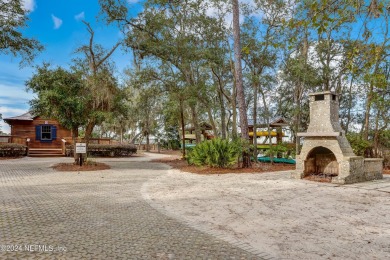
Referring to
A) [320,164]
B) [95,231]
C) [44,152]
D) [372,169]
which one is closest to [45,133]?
[44,152]

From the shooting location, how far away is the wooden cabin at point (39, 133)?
22500mm

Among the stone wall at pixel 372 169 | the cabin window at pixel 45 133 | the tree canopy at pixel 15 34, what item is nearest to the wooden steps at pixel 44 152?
the cabin window at pixel 45 133

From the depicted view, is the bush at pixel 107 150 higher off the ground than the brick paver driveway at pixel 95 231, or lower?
higher

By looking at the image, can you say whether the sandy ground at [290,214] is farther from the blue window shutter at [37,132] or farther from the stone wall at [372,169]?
the blue window shutter at [37,132]

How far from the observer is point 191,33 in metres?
16.7

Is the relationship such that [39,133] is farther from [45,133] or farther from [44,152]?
[44,152]

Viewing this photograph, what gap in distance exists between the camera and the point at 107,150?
23.0 metres

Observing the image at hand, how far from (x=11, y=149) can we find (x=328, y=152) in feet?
63.3

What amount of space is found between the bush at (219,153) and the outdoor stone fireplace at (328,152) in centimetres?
303

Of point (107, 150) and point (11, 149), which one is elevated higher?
point (11, 149)

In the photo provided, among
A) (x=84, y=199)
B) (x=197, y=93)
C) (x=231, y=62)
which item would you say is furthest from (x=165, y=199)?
(x=231, y=62)

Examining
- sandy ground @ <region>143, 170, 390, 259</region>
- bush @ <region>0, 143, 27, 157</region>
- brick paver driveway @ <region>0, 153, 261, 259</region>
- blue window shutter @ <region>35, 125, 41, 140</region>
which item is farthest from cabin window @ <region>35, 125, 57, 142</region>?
brick paver driveway @ <region>0, 153, 261, 259</region>

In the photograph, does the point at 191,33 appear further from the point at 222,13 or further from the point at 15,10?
the point at 15,10

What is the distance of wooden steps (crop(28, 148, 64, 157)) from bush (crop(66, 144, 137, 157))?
103 cm
